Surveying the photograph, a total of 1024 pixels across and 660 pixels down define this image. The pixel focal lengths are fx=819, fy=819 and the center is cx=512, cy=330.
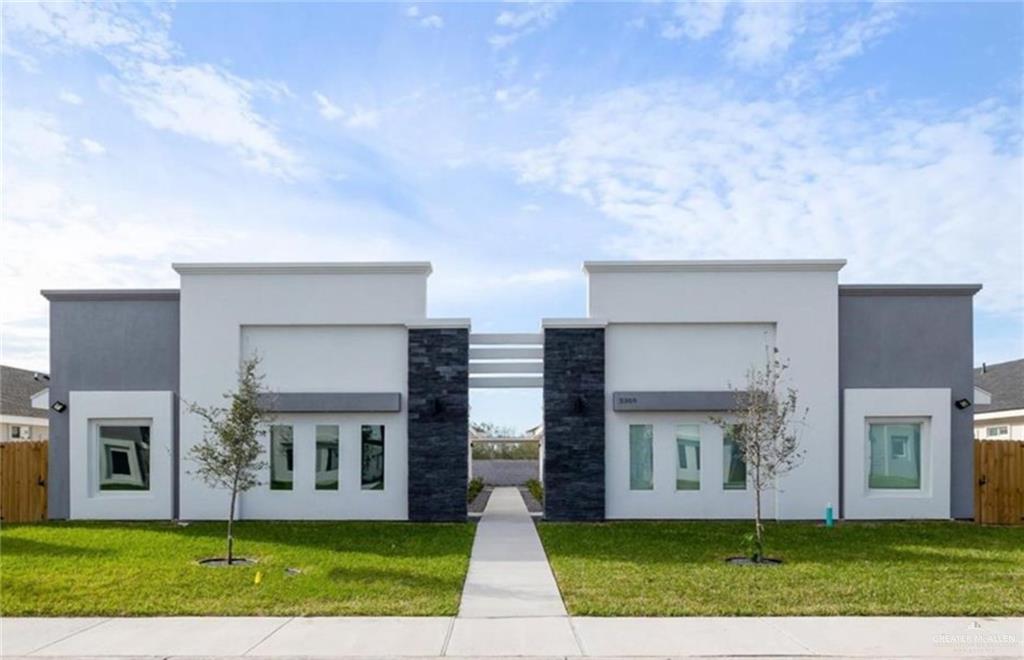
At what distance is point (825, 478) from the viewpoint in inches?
679

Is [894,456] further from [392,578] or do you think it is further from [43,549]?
[43,549]

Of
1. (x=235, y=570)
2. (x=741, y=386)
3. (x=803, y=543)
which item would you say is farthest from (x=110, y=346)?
(x=803, y=543)

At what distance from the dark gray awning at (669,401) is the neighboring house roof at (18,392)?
20.6m

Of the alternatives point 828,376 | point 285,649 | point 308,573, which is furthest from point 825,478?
point 285,649

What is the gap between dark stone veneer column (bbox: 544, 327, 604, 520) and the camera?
17078mm

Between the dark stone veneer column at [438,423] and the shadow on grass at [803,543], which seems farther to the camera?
the dark stone veneer column at [438,423]

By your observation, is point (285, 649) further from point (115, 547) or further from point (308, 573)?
point (115, 547)

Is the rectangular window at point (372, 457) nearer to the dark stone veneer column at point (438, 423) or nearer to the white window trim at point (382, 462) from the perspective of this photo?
the white window trim at point (382, 462)

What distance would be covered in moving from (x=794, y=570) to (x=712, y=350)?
6819 millimetres

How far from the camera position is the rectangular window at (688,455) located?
1744cm

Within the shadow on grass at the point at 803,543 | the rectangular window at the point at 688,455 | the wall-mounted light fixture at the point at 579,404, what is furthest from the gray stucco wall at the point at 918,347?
the wall-mounted light fixture at the point at 579,404

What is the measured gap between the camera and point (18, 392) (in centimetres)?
3002

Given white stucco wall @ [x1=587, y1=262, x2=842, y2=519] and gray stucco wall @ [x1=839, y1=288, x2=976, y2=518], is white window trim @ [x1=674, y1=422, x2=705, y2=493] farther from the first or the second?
gray stucco wall @ [x1=839, y1=288, x2=976, y2=518]

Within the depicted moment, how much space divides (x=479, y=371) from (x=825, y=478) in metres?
7.66
